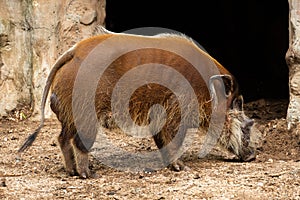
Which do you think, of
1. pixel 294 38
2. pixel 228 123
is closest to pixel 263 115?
pixel 294 38

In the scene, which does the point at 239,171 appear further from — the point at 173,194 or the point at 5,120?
the point at 5,120

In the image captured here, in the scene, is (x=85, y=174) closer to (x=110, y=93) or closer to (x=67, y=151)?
(x=67, y=151)

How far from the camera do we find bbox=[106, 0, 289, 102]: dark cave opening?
10.6 m

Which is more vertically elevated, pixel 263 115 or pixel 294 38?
pixel 294 38

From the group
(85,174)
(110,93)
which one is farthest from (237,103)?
(85,174)

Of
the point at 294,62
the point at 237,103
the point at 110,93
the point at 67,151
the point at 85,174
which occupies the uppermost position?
the point at 294,62

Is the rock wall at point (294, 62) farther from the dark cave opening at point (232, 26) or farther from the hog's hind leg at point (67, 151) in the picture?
the dark cave opening at point (232, 26)

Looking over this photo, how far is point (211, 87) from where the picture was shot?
5359 millimetres

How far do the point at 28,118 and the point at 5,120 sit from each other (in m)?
0.28

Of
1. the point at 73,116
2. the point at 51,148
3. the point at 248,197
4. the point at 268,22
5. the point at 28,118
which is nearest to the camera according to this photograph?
the point at 248,197

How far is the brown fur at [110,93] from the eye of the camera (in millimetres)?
5082

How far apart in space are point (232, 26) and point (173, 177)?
6871 mm

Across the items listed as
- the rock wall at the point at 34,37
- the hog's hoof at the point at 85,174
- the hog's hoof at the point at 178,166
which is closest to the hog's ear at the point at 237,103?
the hog's hoof at the point at 178,166

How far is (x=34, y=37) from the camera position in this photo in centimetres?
766
